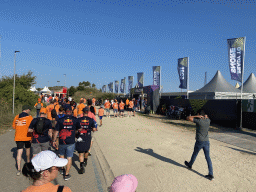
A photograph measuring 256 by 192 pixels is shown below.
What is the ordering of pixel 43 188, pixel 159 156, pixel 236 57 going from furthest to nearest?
pixel 236 57, pixel 159 156, pixel 43 188

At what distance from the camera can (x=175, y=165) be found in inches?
240

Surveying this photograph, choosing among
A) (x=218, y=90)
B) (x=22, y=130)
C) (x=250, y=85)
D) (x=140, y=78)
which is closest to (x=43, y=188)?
(x=22, y=130)

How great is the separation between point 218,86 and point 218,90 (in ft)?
3.20

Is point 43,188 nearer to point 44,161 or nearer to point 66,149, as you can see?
point 44,161

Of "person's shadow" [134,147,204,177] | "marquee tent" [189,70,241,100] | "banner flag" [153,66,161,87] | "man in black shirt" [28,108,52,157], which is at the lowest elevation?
"person's shadow" [134,147,204,177]

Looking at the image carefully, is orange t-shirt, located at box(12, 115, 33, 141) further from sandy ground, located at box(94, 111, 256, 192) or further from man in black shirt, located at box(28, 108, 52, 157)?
sandy ground, located at box(94, 111, 256, 192)

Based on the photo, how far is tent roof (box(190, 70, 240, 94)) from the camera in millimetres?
28411

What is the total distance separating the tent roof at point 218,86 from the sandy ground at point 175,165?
20.9m

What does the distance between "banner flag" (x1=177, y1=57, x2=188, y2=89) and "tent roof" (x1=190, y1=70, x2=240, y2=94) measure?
830cm

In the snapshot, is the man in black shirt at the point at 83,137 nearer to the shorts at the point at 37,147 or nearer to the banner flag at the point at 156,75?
the shorts at the point at 37,147

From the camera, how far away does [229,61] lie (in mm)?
14680

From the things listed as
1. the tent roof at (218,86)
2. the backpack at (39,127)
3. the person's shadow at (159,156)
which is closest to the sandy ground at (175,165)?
the person's shadow at (159,156)

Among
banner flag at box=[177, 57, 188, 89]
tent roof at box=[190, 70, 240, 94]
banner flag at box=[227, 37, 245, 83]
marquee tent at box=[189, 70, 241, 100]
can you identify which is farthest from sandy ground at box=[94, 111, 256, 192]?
tent roof at box=[190, 70, 240, 94]

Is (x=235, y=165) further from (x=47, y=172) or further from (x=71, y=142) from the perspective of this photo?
(x=47, y=172)
